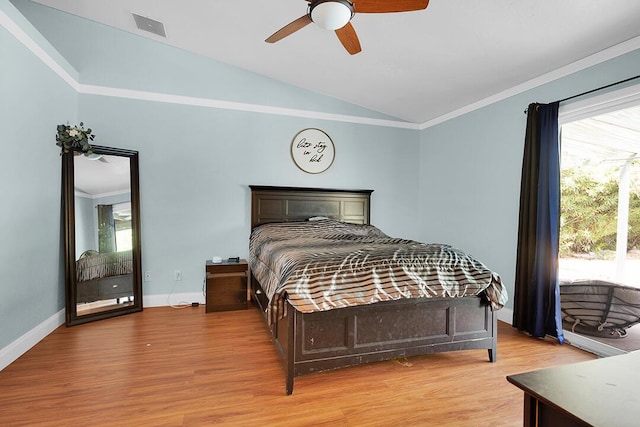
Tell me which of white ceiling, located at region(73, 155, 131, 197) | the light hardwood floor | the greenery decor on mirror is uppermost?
the greenery decor on mirror

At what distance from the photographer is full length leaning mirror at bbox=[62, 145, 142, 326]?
10.7 ft

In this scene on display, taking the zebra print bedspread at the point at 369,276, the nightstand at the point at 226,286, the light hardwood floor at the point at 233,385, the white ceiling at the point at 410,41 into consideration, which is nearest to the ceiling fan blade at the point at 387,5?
the white ceiling at the point at 410,41

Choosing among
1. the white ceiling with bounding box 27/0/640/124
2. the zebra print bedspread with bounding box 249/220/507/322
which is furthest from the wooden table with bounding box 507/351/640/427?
the white ceiling with bounding box 27/0/640/124

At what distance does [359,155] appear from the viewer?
4750mm

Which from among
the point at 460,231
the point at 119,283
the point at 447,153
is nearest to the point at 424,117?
the point at 447,153

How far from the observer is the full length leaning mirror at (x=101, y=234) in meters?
3.25

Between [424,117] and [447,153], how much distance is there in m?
0.69

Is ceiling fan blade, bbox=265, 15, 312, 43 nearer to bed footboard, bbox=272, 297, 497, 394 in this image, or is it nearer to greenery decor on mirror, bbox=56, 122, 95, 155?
bed footboard, bbox=272, 297, 497, 394

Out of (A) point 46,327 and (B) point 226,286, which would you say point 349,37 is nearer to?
(B) point 226,286

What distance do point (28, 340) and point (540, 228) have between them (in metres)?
4.60

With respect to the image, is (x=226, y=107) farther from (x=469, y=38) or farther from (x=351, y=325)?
(x=351, y=325)

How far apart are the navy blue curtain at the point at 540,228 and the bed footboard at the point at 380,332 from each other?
0.87 m

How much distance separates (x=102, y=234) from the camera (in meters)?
3.49

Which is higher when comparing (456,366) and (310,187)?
(310,187)
